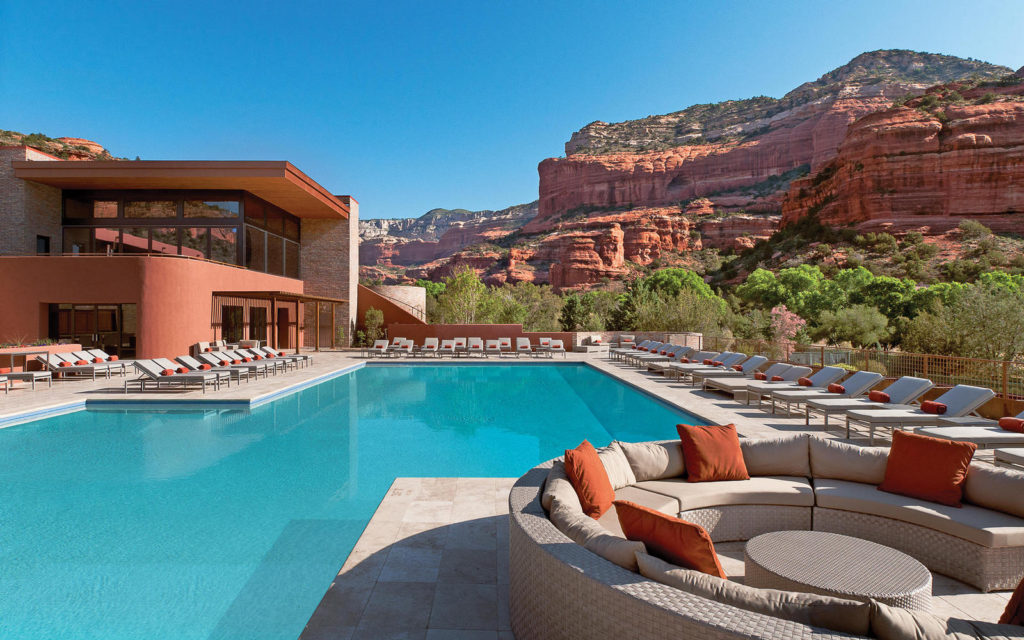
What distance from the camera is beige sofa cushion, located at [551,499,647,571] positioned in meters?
1.99

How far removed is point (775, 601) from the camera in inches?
63.0

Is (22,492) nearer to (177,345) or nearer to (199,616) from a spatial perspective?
(199,616)

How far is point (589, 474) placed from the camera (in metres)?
3.13

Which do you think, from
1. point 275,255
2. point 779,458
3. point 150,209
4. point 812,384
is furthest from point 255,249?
point 779,458

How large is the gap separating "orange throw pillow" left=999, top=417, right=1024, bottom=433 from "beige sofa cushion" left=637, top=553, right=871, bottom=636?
→ 5838 millimetres

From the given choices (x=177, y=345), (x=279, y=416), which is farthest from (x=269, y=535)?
(x=177, y=345)

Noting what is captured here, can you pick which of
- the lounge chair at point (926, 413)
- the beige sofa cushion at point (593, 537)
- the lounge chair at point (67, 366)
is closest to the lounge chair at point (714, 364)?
the lounge chair at point (926, 413)

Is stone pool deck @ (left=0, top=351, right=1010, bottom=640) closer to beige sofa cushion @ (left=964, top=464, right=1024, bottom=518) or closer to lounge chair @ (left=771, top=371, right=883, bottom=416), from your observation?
beige sofa cushion @ (left=964, top=464, right=1024, bottom=518)

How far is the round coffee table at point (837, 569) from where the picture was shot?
7.36 ft

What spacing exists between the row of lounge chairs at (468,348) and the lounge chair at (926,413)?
12.4m

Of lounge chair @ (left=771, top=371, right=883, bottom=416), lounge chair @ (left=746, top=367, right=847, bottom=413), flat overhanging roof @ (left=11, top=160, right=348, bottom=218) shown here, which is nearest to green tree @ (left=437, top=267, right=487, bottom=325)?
flat overhanging roof @ (left=11, top=160, right=348, bottom=218)

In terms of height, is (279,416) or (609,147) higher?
(609,147)

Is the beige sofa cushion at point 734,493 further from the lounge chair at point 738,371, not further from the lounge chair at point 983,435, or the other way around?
the lounge chair at point 738,371

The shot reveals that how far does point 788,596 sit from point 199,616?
10.2 ft
